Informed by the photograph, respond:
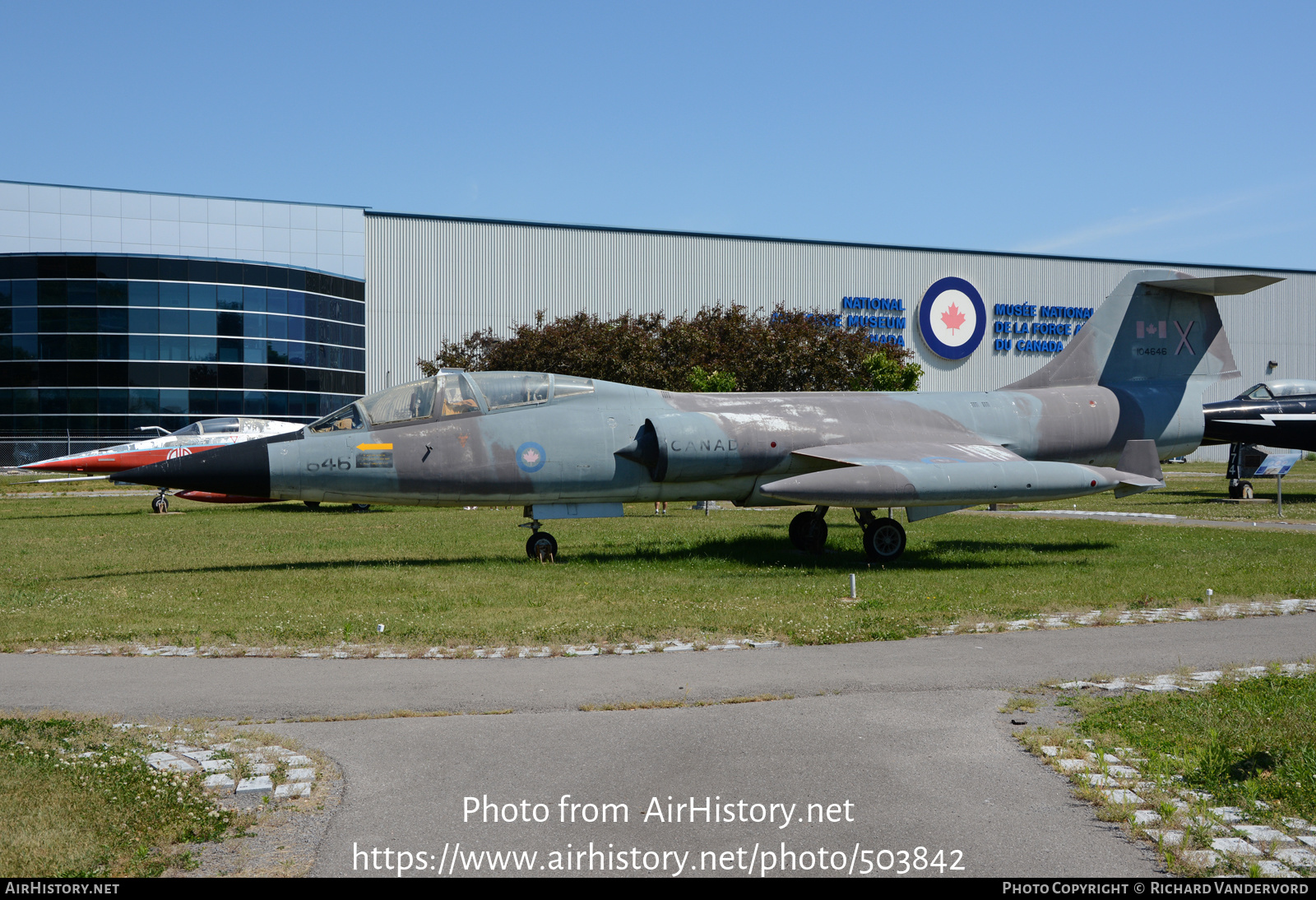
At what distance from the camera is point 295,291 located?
5503 centimetres

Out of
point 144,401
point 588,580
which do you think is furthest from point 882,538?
point 144,401

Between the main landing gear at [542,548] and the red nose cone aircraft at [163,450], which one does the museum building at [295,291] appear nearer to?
the red nose cone aircraft at [163,450]

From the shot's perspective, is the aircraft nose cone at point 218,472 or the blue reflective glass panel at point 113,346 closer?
the aircraft nose cone at point 218,472

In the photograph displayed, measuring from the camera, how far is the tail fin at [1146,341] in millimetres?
18594

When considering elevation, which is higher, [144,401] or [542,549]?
[144,401]

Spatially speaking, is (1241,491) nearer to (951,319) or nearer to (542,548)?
(542,548)

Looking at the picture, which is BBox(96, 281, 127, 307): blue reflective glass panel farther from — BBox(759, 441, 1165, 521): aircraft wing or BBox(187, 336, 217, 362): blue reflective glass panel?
BBox(759, 441, 1165, 521): aircraft wing

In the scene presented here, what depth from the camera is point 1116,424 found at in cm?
1778

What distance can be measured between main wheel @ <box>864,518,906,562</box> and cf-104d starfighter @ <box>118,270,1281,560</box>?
0.08ft

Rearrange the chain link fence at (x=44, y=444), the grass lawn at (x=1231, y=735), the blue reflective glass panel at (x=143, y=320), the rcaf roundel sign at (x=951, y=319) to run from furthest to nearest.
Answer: the rcaf roundel sign at (x=951, y=319)
the blue reflective glass panel at (x=143, y=320)
the chain link fence at (x=44, y=444)
the grass lawn at (x=1231, y=735)

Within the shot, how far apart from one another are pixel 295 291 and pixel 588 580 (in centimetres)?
4656

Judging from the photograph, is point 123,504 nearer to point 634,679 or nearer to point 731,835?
point 634,679

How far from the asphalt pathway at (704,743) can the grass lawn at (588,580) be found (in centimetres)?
98

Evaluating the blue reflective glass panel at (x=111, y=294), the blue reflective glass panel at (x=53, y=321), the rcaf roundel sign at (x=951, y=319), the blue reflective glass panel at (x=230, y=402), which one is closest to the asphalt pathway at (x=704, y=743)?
the blue reflective glass panel at (x=230, y=402)
